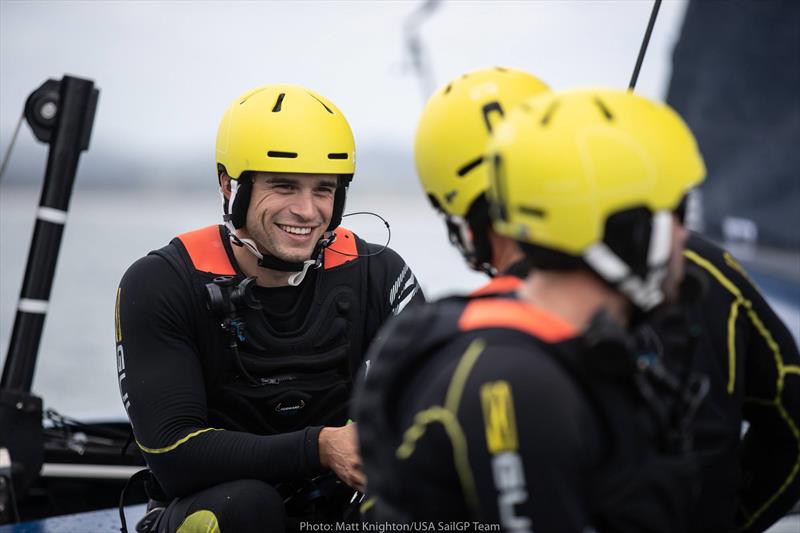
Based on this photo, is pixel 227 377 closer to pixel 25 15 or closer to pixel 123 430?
pixel 123 430

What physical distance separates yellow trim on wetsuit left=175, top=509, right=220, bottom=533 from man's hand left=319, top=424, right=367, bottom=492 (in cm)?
25

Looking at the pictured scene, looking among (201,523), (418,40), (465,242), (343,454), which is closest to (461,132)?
(465,242)

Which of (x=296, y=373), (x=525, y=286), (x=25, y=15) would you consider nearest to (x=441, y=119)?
(x=525, y=286)

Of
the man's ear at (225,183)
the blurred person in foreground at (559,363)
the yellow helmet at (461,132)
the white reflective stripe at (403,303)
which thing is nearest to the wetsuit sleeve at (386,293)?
the white reflective stripe at (403,303)

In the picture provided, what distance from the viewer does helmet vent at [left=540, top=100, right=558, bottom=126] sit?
1212 millimetres

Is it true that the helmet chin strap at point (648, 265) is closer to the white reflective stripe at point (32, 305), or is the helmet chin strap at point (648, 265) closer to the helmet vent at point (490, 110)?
the helmet vent at point (490, 110)

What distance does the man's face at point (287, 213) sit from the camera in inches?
88.4

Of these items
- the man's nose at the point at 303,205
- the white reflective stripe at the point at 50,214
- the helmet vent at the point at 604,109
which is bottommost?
the white reflective stripe at the point at 50,214

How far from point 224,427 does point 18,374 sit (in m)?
0.88

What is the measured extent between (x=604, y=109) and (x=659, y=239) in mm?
178

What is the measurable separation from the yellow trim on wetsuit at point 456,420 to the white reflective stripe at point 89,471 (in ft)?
7.85

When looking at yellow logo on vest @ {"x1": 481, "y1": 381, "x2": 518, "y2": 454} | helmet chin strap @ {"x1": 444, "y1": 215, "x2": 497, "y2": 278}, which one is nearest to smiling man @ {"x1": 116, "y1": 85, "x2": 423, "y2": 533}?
helmet chin strap @ {"x1": 444, "y1": 215, "x2": 497, "y2": 278}

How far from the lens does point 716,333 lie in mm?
1558

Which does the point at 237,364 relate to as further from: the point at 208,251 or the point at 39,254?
the point at 39,254
